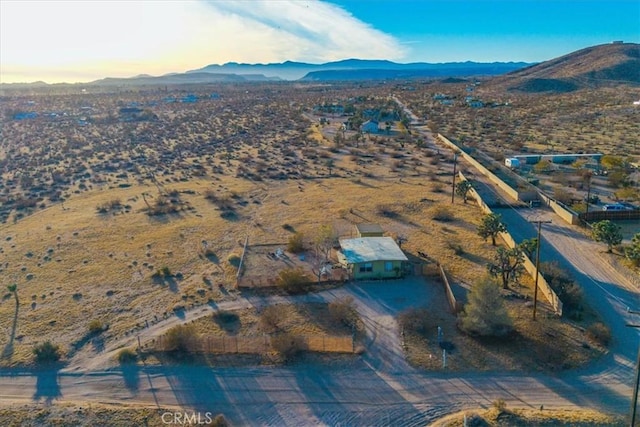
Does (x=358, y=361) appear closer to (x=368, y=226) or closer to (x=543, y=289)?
(x=543, y=289)

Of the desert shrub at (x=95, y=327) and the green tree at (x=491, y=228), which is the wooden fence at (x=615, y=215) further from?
the desert shrub at (x=95, y=327)

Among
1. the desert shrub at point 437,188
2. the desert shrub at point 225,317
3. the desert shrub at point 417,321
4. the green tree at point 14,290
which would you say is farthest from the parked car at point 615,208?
the green tree at point 14,290

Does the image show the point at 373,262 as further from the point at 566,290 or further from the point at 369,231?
the point at 566,290

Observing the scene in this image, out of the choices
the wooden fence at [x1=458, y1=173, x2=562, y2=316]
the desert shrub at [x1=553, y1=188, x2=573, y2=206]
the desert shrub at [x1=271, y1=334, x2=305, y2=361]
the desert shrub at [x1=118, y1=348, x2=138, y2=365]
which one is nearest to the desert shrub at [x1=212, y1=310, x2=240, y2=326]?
the desert shrub at [x1=271, y1=334, x2=305, y2=361]

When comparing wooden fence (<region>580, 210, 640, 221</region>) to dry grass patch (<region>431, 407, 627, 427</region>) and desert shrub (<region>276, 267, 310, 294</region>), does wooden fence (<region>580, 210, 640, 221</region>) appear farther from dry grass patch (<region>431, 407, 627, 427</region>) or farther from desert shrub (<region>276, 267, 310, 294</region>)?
desert shrub (<region>276, 267, 310, 294</region>)

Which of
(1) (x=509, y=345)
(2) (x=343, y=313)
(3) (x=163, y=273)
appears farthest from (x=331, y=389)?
(3) (x=163, y=273)

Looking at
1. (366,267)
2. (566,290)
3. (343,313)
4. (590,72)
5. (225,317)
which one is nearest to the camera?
(343,313)
